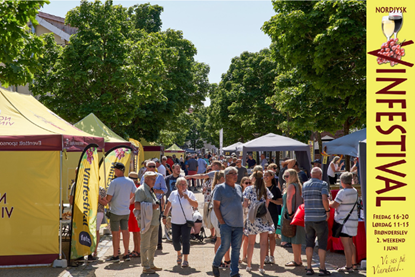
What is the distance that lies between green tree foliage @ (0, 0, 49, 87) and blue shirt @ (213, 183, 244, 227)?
4694 millimetres

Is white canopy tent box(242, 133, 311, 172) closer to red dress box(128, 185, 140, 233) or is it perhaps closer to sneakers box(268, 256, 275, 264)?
sneakers box(268, 256, 275, 264)

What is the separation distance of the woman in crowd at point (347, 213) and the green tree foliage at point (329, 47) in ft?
21.8

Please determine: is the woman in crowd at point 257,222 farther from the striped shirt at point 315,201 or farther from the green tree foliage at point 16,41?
the green tree foliage at point 16,41

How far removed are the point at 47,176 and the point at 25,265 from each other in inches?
67.4

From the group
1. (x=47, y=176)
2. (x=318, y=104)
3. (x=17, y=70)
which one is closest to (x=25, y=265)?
(x=47, y=176)

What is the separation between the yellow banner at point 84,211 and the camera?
916cm

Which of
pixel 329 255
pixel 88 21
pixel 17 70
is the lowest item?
pixel 329 255

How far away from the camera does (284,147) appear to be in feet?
54.1

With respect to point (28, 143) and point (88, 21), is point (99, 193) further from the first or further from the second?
point (88, 21)

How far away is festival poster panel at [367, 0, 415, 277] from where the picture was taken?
21.1 feet

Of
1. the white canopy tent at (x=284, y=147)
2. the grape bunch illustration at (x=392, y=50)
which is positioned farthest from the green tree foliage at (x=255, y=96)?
the grape bunch illustration at (x=392, y=50)

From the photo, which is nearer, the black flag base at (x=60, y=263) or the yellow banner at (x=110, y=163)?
the black flag base at (x=60, y=263)

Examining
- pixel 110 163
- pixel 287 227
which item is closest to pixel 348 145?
pixel 287 227

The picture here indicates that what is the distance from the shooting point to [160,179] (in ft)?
36.1
